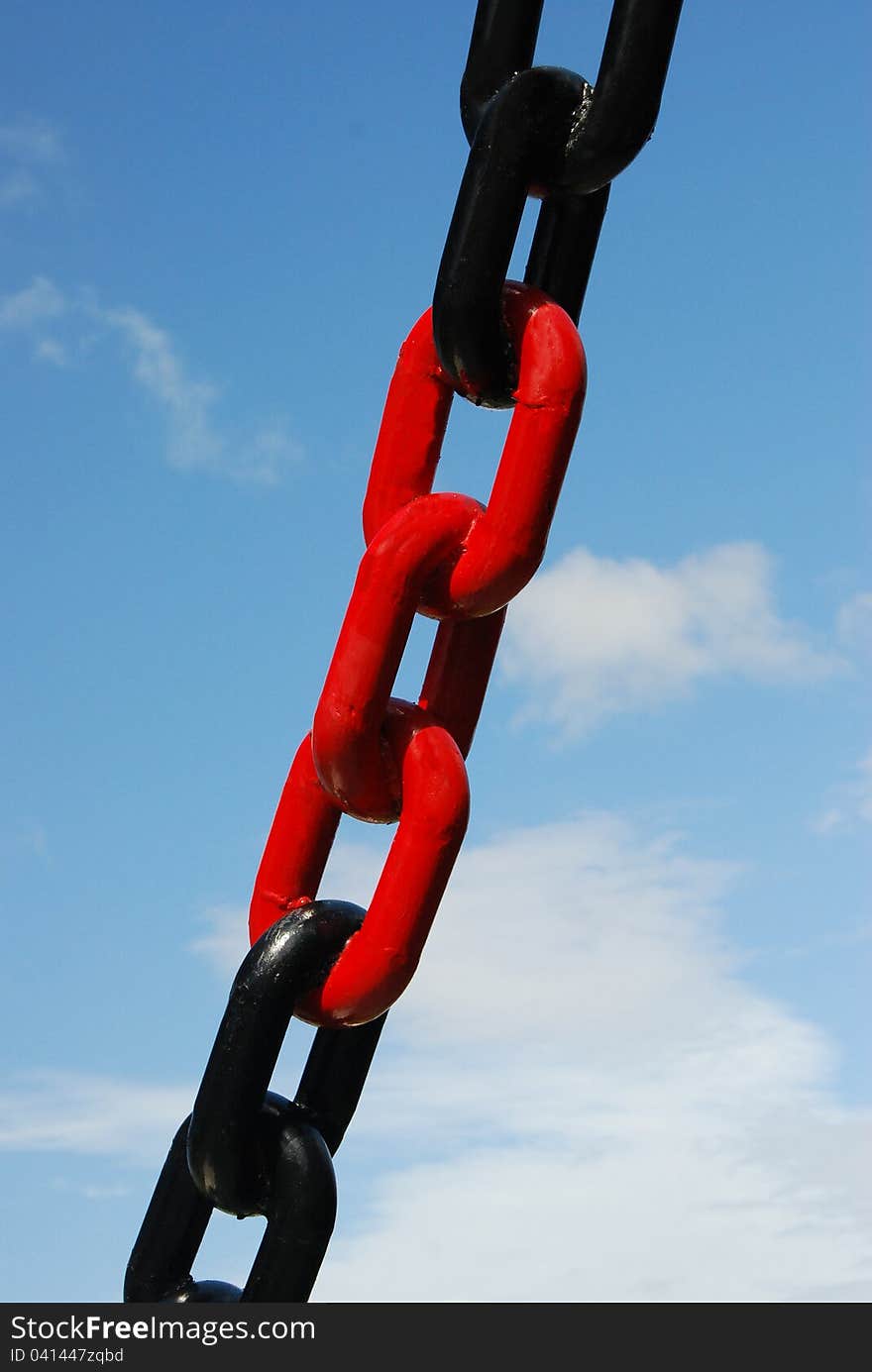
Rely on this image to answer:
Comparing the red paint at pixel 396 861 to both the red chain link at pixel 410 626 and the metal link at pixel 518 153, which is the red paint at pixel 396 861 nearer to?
the red chain link at pixel 410 626

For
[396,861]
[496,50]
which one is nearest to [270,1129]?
[396,861]

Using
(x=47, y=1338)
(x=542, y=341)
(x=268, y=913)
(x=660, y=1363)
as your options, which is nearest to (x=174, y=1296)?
(x=47, y=1338)

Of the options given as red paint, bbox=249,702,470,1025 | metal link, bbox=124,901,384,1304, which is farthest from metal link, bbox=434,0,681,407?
metal link, bbox=124,901,384,1304

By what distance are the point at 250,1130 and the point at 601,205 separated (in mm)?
1400

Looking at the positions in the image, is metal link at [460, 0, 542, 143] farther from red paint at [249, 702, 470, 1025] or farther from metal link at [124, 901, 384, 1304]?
metal link at [124, 901, 384, 1304]

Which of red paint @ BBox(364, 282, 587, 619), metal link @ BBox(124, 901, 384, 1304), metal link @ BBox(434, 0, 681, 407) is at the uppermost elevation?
metal link @ BBox(434, 0, 681, 407)

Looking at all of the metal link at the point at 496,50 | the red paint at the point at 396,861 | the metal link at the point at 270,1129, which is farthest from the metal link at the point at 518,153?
the metal link at the point at 270,1129

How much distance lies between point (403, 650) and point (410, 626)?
0.11 ft

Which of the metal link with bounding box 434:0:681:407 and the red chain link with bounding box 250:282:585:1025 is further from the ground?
the metal link with bounding box 434:0:681:407

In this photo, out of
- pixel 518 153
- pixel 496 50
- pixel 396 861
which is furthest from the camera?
pixel 496 50

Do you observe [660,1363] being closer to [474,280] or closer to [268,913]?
[268,913]

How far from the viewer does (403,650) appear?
207 centimetres

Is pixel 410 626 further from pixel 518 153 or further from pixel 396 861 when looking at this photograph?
pixel 518 153

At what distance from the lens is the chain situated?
2055mm
